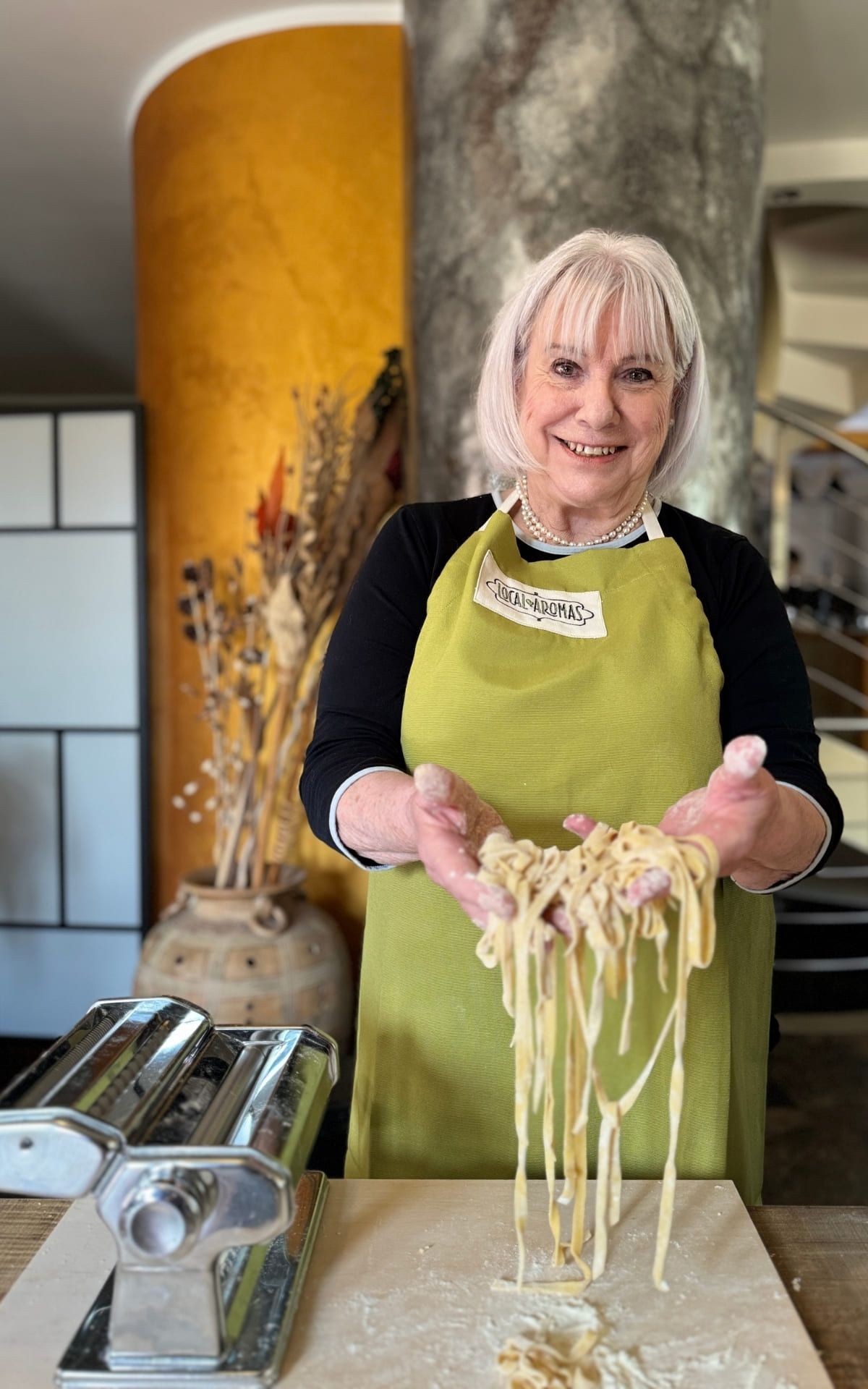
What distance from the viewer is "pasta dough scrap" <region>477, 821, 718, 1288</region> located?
864 millimetres

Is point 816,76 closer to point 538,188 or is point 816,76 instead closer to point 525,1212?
point 538,188

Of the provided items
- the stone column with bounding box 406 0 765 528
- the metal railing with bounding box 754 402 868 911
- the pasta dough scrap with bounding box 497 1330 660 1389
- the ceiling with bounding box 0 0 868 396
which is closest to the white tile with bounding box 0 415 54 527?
the ceiling with bounding box 0 0 868 396

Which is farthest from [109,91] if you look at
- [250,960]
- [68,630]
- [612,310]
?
[612,310]

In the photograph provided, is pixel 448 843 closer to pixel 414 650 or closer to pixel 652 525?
pixel 414 650

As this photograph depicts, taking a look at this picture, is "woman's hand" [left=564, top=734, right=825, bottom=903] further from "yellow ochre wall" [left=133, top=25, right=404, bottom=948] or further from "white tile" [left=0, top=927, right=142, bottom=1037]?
"white tile" [left=0, top=927, right=142, bottom=1037]

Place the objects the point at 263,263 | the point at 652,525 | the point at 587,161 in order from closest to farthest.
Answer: the point at 652,525 < the point at 587,161 < the point at 263,263

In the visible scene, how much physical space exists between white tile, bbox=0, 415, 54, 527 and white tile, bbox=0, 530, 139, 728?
0.08 meters

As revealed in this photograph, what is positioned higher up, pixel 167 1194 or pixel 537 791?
pixel 537 791

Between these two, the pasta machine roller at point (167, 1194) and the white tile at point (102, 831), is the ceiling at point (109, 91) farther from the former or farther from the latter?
the pasta machine roller at point (167, 1194)

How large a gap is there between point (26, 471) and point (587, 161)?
2.34m

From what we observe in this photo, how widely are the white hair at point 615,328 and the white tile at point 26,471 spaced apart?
297 cm

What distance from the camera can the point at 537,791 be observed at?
45.9 inches

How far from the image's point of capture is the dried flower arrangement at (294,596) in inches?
123

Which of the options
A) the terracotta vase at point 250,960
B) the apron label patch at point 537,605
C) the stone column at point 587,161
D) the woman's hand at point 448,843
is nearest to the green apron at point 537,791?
the apron label patch at point 537,605
